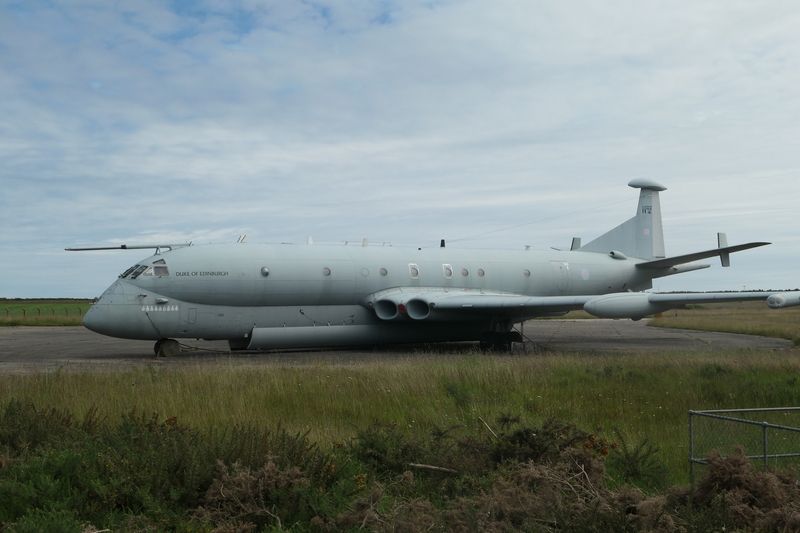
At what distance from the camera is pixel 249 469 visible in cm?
623

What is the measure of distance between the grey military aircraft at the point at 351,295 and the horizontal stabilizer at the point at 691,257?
75 mm

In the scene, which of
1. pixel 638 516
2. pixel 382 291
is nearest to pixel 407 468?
pixel 638 516

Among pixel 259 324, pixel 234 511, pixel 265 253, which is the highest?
pixel 265 253

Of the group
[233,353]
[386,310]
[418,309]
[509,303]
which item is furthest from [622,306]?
[233,353]

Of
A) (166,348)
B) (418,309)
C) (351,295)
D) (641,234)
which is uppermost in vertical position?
(641,234)

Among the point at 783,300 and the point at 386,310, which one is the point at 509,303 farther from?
the point at 783,300

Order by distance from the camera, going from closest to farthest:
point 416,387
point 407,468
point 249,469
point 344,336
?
point 249,469, point 407,468, point 416,387, point 344,336

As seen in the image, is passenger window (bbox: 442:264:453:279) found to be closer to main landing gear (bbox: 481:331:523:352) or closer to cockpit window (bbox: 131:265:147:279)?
main landing gear (bbox: 481:331:523:352)

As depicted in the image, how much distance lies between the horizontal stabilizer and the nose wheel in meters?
16.0

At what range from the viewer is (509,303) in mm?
21953

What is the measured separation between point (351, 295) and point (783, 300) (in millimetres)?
10843

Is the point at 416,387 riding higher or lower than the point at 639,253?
lower

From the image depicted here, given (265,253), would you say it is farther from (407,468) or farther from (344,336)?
(407,468)

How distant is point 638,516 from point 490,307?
55.0 feet
